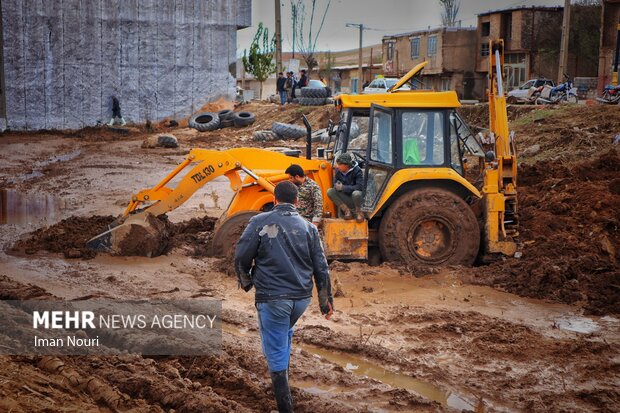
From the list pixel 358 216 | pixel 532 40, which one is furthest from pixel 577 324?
pixel 532 40

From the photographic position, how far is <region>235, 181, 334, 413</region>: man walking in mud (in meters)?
5.87

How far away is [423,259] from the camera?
10977 mm

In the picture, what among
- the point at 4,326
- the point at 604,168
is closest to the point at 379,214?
the point at 4,326

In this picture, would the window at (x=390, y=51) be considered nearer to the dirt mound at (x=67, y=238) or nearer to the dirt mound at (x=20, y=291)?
the dirt mound at (x=67, y=238)

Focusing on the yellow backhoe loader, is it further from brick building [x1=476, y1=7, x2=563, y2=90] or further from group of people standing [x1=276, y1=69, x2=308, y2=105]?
brick building [x1=476, y1=7, x2=563, y2=90]

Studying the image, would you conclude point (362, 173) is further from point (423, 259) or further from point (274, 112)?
point (274, 112)

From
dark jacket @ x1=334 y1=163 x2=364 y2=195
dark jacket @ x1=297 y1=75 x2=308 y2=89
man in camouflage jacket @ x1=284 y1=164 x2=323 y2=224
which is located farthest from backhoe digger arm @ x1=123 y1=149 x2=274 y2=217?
dark jacket @ x1=297 y1=75 x2=308 y2=89

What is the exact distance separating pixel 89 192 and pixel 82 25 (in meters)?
19.2

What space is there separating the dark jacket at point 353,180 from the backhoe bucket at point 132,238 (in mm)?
2851

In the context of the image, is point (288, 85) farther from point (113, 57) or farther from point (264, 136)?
point (264, 136)

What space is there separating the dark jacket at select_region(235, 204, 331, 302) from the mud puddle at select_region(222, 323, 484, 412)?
48.1 inches

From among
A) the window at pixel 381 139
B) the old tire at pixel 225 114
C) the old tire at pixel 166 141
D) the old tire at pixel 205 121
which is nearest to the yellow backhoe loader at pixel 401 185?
the window at pixel 381 139

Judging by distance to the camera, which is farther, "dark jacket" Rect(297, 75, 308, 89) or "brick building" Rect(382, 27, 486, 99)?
"brick building" Rect(382, 27, 486, 99)

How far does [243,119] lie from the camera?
33062mm
